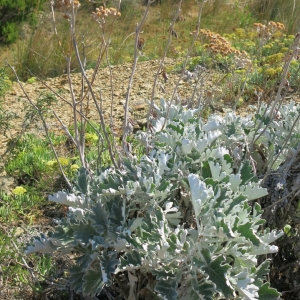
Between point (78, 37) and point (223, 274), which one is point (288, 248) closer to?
point (223, 274)

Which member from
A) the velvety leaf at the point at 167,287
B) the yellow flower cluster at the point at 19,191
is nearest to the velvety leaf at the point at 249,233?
the velvety leaf at the point at 167,287

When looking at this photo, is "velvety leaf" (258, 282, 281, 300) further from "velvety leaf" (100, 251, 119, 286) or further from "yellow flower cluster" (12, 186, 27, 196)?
"yellow flower cluster" (12, 186, 27, 196)

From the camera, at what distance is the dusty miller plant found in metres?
1.51

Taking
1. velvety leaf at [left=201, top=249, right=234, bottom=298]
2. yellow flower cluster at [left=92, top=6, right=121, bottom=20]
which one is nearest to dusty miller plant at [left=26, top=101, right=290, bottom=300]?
velvety leaf at [left=201, top=249, right=234, bottom=298]

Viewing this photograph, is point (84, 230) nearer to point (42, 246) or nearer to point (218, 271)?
point (42, 246)

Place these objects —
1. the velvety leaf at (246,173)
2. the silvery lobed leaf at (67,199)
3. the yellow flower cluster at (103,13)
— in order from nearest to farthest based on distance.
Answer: the silvery lobed leaf at (67,199) → the velvety leaf at (246,173) → the yellow flower cluster at (103,13)

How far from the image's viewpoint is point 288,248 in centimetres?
219

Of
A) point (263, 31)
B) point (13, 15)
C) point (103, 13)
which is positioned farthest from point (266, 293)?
point (13, 15)

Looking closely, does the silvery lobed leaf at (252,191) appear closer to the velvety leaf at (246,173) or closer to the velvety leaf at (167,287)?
the velvety leaf at (246,173)

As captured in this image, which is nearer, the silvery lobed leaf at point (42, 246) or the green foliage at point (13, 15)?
the silvery lobed leaf at point (42, 246)

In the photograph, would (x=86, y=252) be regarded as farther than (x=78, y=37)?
No

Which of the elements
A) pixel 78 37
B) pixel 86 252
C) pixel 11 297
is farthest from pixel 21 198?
pixel 78 37

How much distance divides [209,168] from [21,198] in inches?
65.5

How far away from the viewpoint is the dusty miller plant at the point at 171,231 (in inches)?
59.4
